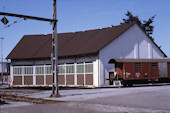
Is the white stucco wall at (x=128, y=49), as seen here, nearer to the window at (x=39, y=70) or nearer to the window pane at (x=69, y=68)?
the window pane at (x=69, y=68)

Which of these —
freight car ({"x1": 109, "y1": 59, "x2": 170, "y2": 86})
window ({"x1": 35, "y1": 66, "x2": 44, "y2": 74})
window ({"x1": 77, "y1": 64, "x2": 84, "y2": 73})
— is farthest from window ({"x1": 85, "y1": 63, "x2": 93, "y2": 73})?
window ({"x1": 35, "y1": 66, "x2": 44, "y2": 74})

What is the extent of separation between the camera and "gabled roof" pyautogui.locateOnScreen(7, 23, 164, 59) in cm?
3700

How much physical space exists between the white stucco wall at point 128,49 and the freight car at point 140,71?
11.1 ft

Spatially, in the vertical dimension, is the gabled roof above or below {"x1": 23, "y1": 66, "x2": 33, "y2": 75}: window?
above

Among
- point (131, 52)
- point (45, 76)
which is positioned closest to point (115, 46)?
point (131, 52)

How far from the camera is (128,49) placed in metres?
37.9

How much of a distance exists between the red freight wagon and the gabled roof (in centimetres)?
447

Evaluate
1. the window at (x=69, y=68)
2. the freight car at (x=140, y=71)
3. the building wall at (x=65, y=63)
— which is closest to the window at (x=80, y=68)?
the building wall at (x=65, y=63)

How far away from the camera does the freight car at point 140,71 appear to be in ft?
101

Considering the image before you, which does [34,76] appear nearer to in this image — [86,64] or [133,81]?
[86,64]

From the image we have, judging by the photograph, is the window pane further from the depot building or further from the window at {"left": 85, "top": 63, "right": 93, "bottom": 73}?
the window at {"left": 85, "top": 63, "right": 93, "bottom": 73}

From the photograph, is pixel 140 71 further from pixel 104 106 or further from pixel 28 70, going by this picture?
pixel 28 70

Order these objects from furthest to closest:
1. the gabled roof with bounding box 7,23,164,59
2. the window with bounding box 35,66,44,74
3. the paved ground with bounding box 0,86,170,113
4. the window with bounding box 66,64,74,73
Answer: the window with bounding box 35,66,44,74
the window with bounding box 66,64,74,73
the gabled roof with bounding box 7,23,164,59
the paved ground with bounding box 0,86,170,113

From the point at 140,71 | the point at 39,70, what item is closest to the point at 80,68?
the point at 39,70
